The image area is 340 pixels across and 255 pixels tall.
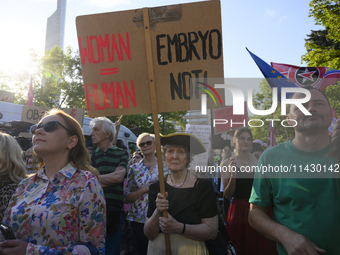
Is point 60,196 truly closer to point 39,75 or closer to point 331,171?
point 331,171

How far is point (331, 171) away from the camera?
1.62m

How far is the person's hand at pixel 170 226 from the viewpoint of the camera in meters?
2.12

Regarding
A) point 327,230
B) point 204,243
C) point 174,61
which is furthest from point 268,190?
point 174,61

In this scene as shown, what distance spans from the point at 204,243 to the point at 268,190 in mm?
783

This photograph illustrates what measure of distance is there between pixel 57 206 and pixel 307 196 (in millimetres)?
1525

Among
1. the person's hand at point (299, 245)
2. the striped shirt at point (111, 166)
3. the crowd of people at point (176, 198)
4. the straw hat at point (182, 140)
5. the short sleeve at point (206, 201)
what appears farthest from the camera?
the striped shirt at point (111, 166)

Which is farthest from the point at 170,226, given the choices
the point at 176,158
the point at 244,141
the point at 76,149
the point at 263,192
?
the point at 244,141

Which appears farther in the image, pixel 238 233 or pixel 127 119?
pixel 127 119

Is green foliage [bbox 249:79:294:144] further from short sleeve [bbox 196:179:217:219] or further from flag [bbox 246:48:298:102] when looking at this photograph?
short sleeve [bbox 196:179:217:219]

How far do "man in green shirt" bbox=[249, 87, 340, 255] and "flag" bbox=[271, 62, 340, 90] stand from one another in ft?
8.22

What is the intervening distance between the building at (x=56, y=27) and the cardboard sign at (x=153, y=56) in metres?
58.8

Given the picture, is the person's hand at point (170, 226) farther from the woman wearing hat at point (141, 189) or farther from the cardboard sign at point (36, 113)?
the cardboard sign at point (36, 113)

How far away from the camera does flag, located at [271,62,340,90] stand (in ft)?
13.3

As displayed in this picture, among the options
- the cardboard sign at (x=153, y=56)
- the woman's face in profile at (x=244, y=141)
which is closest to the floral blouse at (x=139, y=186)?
the woman's face in profile at (x=244, y=141)
